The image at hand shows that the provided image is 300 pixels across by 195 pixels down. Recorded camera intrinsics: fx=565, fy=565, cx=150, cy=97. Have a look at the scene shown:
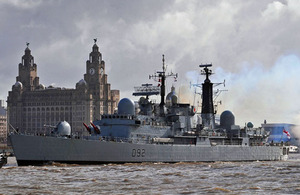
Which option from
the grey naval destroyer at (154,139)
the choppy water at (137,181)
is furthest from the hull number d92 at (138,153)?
the choppy water at (137,181)

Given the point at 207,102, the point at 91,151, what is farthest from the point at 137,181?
the point at 207,102

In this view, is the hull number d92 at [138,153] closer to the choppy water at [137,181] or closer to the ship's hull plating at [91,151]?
the ship's hull plating at [91,151]

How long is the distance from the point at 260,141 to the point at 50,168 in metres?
37.4

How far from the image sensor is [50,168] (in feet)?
181

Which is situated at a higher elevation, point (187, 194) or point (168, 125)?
point (168, 125)

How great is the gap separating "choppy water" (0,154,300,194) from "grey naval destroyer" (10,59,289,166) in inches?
97.4

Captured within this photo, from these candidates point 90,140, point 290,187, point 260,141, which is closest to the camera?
point 290,187

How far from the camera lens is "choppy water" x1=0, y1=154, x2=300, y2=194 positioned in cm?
3850

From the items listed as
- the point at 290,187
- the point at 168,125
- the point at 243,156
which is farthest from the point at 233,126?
the point at 290,187

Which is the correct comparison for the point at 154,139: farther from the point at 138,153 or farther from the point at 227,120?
the point at 227,120

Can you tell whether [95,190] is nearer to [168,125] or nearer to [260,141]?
[168,125]

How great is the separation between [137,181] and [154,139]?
2112cm

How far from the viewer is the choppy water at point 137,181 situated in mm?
38500

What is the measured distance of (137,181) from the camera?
4425 centimetres
